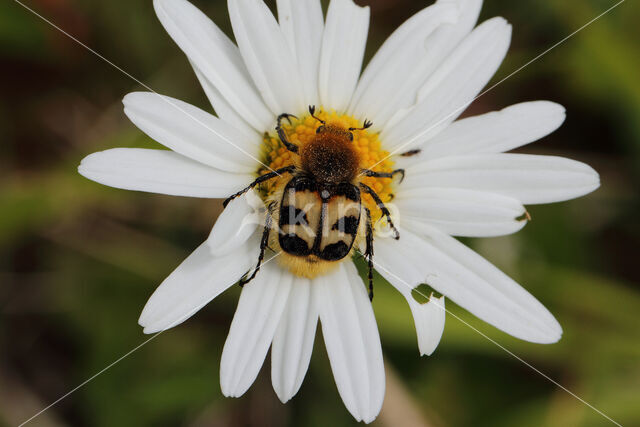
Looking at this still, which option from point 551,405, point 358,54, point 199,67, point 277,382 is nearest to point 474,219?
point 358,54

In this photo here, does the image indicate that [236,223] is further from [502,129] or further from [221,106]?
[502,129]

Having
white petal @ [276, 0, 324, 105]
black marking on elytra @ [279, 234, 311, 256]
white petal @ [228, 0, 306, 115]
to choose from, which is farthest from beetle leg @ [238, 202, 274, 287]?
white petal @ [276, 0, 324, 105]

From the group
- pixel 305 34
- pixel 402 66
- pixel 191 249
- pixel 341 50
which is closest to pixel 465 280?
pixel 402 66

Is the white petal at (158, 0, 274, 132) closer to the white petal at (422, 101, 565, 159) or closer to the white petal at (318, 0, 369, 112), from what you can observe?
the white petal at (318, 0, 369, 112)

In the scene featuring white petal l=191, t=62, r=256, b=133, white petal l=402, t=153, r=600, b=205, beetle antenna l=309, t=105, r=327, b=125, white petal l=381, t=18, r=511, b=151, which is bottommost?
white petal l=191, t=62, r=256, b=133

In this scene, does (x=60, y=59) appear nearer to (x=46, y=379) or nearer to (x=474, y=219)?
(x=46, y=379)

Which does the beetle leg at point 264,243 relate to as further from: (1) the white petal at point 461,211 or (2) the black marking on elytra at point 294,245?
(1) the white petal at point 461,211
